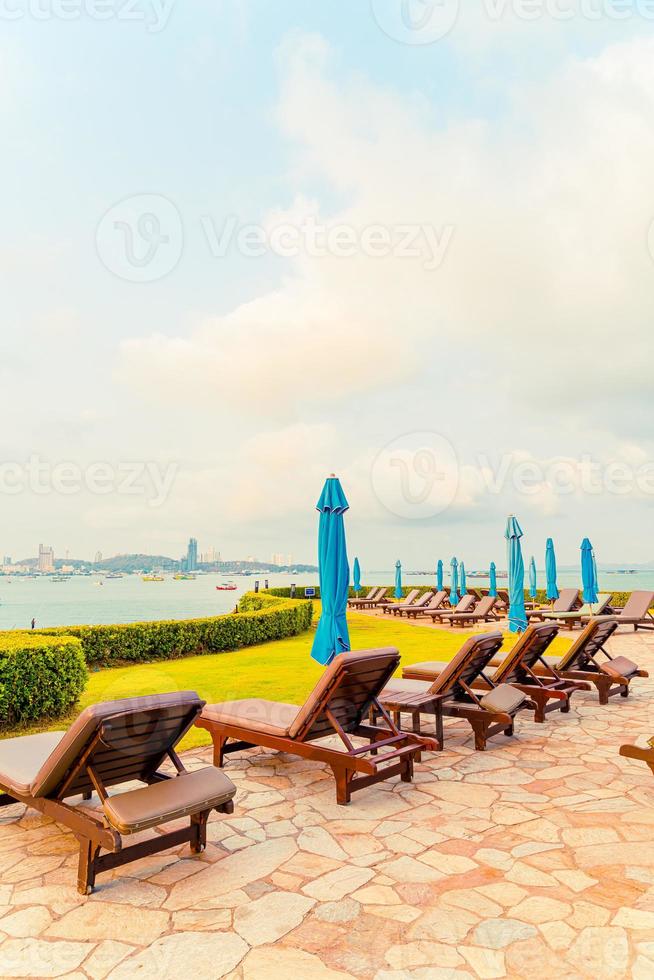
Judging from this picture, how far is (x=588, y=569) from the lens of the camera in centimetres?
1881

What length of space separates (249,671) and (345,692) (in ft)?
20.7

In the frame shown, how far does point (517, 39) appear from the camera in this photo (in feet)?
31.7

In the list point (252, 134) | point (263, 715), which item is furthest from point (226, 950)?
point (252, 134)

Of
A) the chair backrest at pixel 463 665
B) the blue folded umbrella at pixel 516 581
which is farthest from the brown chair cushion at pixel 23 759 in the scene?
the blue folded umbrella at pixel 516 581

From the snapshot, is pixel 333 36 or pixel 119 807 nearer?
pixel 119 807

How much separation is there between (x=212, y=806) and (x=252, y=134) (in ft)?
41.9

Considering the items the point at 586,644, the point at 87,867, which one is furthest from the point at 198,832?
the point at 586,644

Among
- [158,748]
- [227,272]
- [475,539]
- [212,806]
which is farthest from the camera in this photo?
[475,539]

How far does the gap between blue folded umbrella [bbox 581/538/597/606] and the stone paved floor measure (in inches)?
587

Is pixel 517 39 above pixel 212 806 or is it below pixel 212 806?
above

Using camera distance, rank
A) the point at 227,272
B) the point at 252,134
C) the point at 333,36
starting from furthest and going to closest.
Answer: the point at 227,272
the point at 252,134
the point at 333,36

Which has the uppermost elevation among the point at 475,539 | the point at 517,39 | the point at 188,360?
the point at 517,39

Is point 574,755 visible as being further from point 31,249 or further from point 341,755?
point 31,249

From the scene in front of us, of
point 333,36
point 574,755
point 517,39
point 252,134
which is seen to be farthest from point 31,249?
point 574,755
